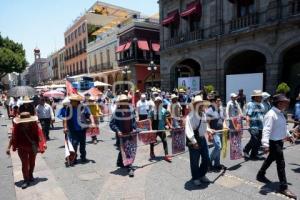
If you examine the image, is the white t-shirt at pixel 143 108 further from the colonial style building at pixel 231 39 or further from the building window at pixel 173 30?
the building window at pixel 173 30

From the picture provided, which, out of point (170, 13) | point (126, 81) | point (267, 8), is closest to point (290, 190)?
point (267, 8)

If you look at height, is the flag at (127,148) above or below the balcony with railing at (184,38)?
below

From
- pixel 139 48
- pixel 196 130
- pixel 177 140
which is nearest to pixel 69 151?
pixel 177 140

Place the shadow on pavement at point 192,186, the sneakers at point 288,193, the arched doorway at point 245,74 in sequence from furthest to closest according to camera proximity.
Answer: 1. the arched doorway at point 245,74
2. the shadow on pavement at point 192,186
3. the sneakers at point 288,193

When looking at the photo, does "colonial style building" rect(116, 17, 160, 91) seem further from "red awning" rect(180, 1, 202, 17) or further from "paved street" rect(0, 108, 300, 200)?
"paved street" rect(0, 108, 300, 200)

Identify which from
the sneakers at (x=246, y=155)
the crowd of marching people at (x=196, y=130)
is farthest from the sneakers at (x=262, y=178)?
the sneakers at (x=246, y=155)

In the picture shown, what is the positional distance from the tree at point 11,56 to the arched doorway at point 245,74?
108 ft

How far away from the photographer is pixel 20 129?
5227 mm

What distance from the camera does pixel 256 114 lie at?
6484 millimetres

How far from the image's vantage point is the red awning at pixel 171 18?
20.8m

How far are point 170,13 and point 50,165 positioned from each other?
17.7 meters

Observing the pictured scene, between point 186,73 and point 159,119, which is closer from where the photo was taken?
point 159,119

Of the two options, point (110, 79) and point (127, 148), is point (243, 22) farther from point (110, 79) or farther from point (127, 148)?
point (110, 79)

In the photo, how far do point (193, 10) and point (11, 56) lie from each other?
100.0ft
